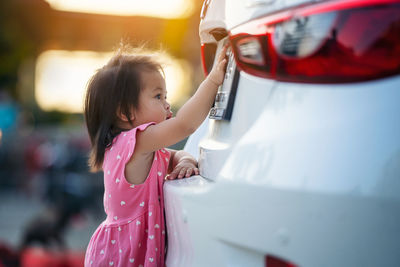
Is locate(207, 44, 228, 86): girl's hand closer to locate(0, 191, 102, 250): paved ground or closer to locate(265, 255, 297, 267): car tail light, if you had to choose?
locate(265, 255, 297, 267): car tail light

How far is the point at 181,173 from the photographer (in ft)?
5.93

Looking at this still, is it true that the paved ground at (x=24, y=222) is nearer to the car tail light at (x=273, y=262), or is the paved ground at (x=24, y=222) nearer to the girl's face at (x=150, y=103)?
the girl's face at (x=150, y=103)

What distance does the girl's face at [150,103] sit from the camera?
1.97 metres

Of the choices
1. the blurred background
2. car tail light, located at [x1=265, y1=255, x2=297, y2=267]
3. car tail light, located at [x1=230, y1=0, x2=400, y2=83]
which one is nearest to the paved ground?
the blurred background

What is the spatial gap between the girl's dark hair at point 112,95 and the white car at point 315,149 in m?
0.73

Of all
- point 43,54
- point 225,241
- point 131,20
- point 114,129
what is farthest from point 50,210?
point 43,54

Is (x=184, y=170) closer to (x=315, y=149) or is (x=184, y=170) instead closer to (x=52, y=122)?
(x=315, y=149)

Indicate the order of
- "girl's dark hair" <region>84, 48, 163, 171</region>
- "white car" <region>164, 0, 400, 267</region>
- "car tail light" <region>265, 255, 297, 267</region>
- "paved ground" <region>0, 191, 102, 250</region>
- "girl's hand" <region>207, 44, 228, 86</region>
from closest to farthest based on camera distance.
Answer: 1. "white car" <region>164, 0, 400, 267</region>
2. "car tail light" <region>265, 255, 297, 267</region>
3. "girl's hand" <region>207, 44, 228, 86</region>
4. "girl's dark hair" <region>84, 48, 163, 171</region>
5. "paved ground" <region>0, 191, 102, 250</region>

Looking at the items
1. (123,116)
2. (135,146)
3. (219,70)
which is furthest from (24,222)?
(219,70)

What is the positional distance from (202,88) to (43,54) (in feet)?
66.8

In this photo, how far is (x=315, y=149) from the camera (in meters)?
1.12

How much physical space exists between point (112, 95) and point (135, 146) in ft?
0.84

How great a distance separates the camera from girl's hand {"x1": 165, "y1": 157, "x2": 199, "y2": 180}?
180cm

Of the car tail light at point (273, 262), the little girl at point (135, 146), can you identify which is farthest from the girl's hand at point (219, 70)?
the car tail light at point (273, 262)
